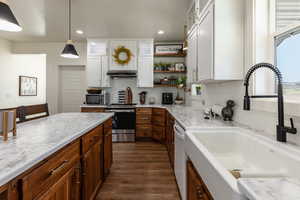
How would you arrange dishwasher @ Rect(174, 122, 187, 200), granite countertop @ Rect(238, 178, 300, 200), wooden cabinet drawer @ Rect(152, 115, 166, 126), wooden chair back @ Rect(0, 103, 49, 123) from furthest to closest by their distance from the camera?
wooden cabinet drawer @ Rect(152, 115, 166, 126), wooden chair back @ Rect(0, 103, 49, 123), dishwasher @ Rect(174, 122, 187, 200), granite countertop @ Rect(238, 178, 300, 200)

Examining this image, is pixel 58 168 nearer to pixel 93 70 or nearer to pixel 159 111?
pixel 159 111

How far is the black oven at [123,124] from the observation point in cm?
458

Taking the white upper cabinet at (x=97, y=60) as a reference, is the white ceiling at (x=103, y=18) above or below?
above

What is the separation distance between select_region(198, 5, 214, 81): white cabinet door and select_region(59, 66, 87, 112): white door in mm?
4354

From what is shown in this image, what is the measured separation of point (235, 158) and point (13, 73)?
20.2 ft

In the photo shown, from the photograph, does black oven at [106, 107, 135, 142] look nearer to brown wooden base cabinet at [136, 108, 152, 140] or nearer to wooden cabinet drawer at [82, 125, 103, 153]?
brown wooden base cabinet at [136, 108, 152, 140]

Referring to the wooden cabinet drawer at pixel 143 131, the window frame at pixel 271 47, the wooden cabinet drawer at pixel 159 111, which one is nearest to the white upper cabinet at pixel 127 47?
the wooden cabinet drawer at pixel 159 111

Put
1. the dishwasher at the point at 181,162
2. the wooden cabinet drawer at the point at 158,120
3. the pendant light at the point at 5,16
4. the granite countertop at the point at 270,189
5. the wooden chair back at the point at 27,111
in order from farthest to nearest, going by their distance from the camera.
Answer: the wooden cabinet drawer at the point at 158,120 < the wooden chair back at the point at 27,111 < the dishwasher at the point at 181,162 < the pendant light at the point at 5,16 < the granite countertop at the point at 270,189

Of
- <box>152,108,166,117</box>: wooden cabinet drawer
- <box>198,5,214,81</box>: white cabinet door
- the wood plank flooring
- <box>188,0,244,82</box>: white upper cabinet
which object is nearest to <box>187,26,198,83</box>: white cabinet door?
<box>198,5,214,81</box>: white cabinet door

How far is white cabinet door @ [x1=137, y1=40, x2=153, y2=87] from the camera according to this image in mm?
4969

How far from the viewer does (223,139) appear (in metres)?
1.59

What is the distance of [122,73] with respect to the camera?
16.5ft

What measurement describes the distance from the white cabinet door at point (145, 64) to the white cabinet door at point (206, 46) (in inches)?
107

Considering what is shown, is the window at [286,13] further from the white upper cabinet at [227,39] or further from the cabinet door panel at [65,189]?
the cabinet door panel at [65,189]
